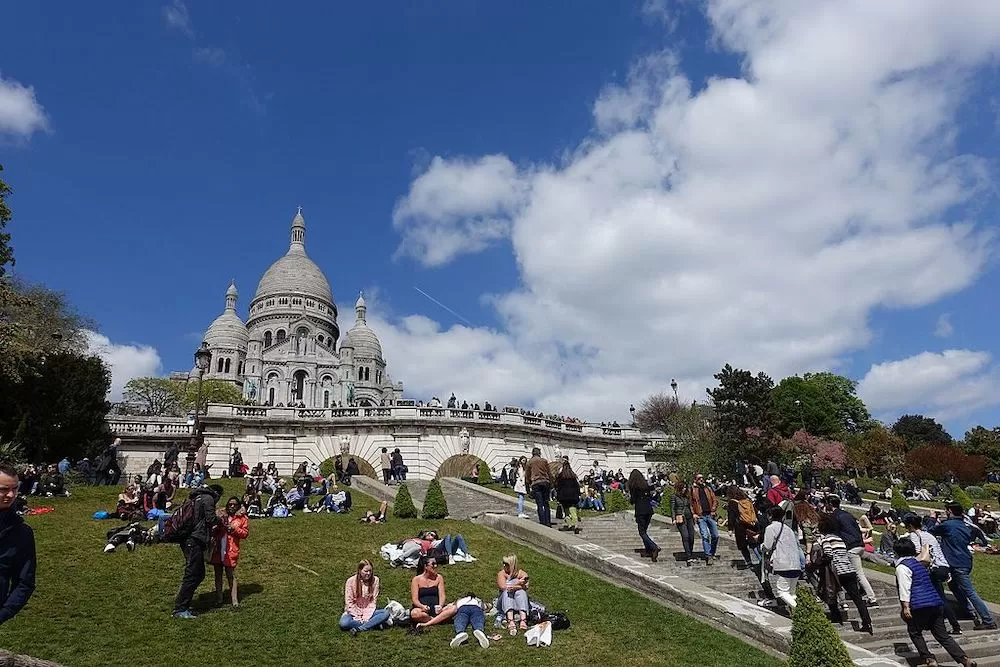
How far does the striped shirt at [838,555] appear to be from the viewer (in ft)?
32.3

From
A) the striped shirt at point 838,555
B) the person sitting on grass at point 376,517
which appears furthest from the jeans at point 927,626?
the person sitting on grass at point 376,517

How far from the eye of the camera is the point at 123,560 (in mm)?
12336

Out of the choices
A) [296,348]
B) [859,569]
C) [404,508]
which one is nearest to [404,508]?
[404,508]

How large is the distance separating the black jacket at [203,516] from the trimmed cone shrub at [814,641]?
7.88 meters

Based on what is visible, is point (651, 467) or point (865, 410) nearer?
point (651, 467)

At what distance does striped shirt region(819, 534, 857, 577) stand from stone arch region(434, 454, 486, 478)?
26316 mm

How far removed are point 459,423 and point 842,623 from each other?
27.6 meters

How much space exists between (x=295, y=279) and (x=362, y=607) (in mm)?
99313

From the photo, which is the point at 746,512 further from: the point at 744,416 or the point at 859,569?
the point at 744,416

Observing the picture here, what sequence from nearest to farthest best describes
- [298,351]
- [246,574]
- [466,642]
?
[466,642] < [246,574] < [298,351]

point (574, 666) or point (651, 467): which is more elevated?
point (651, 467)

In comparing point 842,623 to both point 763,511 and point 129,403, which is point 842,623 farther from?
point 129,403

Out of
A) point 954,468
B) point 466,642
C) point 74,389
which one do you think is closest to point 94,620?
point 466,642

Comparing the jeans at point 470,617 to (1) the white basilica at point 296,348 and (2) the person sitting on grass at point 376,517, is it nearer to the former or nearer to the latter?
(2) the person sitting on grass at point 376,517
